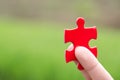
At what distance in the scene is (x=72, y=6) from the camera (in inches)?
52.7

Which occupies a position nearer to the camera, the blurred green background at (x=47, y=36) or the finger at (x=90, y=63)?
the finger at (x=90, y=63)

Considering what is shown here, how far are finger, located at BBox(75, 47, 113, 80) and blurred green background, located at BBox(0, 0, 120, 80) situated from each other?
56cm

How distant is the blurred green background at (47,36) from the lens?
1.20 metres

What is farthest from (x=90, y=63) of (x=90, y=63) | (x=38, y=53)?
(x=38, y=53)

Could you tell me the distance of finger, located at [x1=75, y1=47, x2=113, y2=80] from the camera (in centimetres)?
63

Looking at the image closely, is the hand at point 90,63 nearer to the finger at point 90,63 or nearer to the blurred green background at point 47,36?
the finger at point 90,63

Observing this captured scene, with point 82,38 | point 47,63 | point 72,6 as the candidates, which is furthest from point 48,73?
point 82,38

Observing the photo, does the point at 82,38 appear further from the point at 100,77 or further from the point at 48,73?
the point at 48,73

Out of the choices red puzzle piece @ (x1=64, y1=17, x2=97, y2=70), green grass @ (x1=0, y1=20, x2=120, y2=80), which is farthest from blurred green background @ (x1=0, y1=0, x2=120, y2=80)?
red puzzle piece @ (x1=64, y1=17, x2=97, y2=70)

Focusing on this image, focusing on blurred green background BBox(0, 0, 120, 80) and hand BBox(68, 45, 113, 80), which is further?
blurred green background BBox(0, 0, 120, 80)

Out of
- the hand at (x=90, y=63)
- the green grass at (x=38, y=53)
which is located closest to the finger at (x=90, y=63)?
the hand at (x=90, y=63)

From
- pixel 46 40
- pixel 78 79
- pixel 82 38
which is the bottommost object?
pixel 78 79

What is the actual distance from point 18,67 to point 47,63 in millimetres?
99

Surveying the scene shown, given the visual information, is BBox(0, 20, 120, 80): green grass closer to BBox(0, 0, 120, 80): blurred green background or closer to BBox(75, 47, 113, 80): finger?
BBox(0, 0, 120, 80): blurred green background
